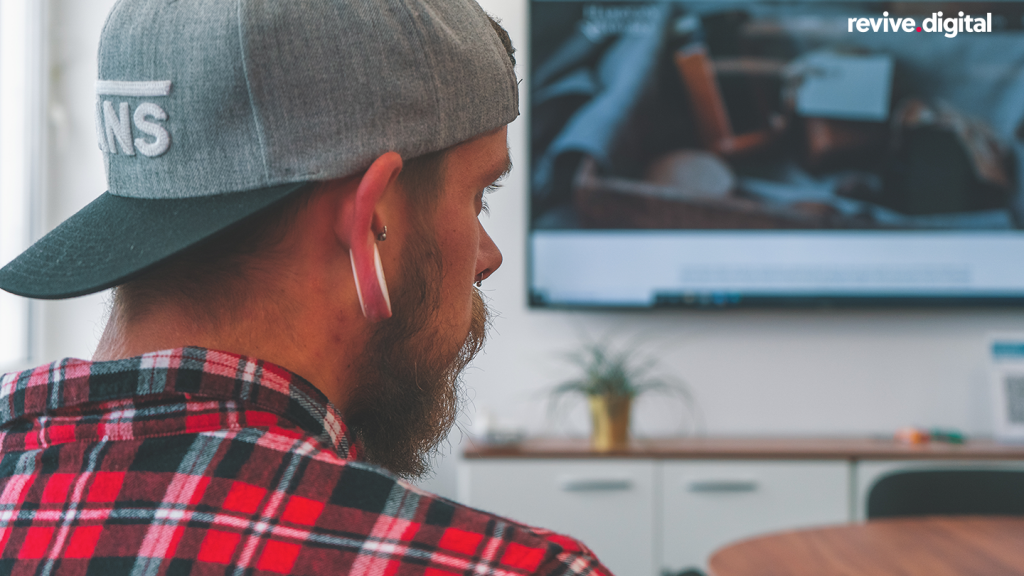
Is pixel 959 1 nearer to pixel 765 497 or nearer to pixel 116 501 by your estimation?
pixel 765 497

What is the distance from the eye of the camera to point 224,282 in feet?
1.66

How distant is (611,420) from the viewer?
8.31 ft

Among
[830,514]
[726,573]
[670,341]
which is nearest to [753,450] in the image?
[830,514]

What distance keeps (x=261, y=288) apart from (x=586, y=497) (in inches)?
81.2

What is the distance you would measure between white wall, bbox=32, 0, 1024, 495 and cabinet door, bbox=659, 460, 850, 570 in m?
0.35

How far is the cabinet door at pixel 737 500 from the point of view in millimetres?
2438

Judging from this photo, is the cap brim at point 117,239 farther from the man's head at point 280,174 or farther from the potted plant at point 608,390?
the potted plant at point 608,390

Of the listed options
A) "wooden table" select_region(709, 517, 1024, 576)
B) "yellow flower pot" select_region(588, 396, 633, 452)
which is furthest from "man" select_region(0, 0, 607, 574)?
"yellow flower pot" select_region(588, 396, 633, 452)

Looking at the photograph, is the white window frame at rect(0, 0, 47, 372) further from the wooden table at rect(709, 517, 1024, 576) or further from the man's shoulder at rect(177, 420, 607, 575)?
the man's shoulder at rect(177, 420, 607, 575)

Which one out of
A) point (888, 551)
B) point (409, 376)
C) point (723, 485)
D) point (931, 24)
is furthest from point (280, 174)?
point (931, 24)

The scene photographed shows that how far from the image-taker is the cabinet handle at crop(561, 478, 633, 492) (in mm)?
2434

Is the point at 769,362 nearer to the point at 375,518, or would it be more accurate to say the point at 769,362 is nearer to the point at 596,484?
the point at 596,484

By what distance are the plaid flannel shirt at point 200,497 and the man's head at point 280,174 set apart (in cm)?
6

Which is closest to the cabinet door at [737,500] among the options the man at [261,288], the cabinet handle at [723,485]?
the cabinet handle at [723,485]
